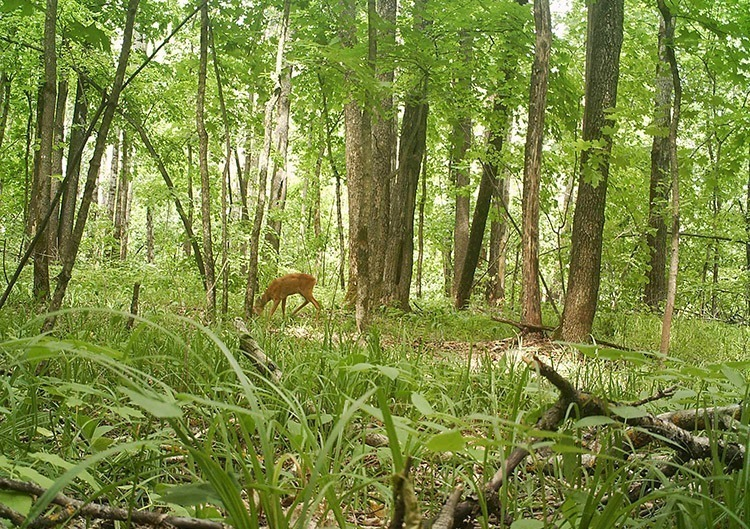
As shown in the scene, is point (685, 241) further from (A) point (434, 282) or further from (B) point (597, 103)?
(A) point (434, 282)

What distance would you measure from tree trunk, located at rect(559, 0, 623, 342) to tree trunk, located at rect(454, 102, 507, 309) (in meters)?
2.07

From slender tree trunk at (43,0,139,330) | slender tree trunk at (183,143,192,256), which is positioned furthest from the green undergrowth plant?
slender tree trunk at (183,143,192,256)

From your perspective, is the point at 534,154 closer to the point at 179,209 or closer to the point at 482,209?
the point at 482,209

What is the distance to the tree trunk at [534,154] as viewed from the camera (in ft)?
23.2

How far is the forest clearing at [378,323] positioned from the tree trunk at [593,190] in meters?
0.03

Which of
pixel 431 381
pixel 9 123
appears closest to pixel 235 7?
pixel 431 381

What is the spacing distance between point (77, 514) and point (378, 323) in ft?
20.1

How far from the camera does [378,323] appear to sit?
7316 mm

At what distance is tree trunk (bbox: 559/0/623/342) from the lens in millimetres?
6609

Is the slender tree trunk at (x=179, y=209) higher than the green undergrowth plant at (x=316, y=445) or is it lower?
higher

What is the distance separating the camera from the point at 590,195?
6723mm

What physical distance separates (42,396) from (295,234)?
62.0ft

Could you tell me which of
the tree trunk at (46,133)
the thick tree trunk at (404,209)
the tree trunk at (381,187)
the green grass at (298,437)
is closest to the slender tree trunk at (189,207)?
the tree trunk at (46,133)

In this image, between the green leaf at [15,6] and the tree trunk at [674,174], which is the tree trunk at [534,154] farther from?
the green leaf at [15,6]
